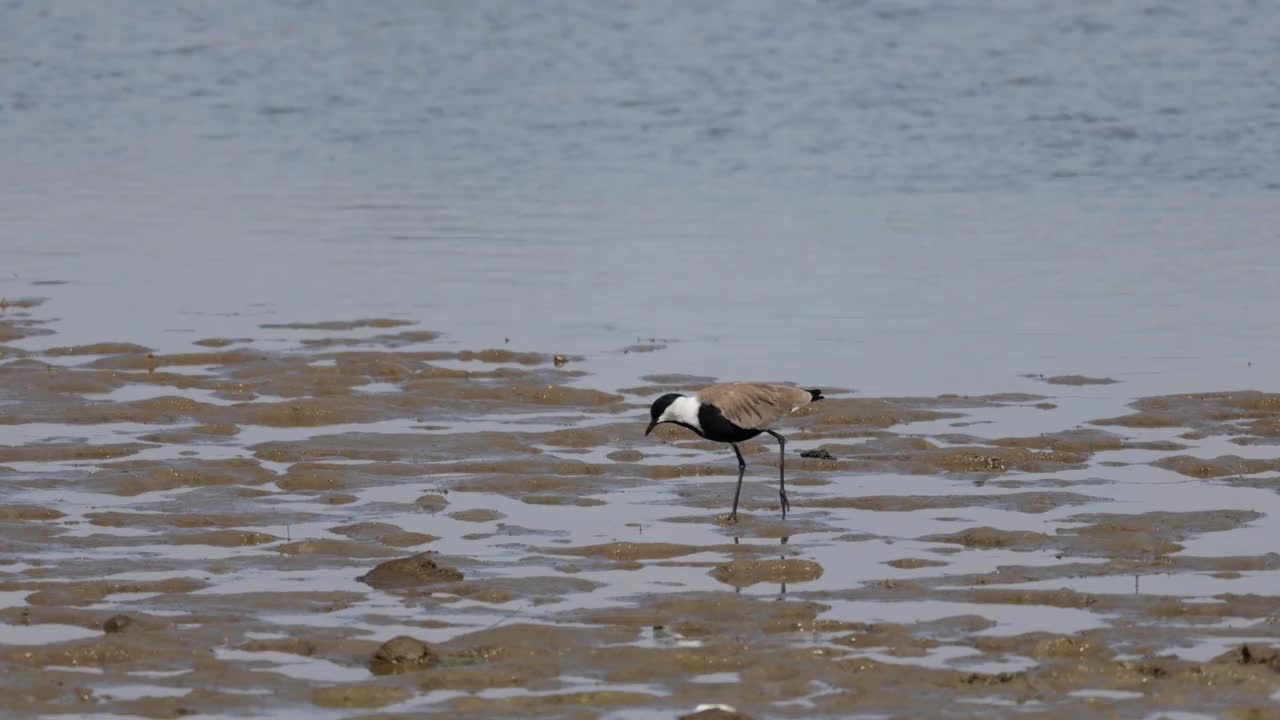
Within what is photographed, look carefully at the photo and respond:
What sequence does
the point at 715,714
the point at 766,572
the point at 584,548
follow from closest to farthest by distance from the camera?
the point at 715,714 < the point at 766,572 < the point at 584,548

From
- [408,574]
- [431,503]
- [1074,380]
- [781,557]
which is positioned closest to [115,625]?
[408,574]

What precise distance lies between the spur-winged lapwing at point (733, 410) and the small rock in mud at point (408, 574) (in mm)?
2136

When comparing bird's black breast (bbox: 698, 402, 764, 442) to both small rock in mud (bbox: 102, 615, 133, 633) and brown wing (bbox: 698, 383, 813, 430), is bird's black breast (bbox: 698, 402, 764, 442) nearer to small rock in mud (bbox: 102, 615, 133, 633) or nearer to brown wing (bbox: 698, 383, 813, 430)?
brown wing (bbox: 698, 383, 813, 430)

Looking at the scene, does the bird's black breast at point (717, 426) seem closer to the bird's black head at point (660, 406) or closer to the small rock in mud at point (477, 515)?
the bird's black head at point (660, 406)

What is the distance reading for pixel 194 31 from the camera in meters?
53.2

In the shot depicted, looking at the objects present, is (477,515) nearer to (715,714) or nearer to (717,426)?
(717,426)

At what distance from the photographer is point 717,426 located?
13.3 metres

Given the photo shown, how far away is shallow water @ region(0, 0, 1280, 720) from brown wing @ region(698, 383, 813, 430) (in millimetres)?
497

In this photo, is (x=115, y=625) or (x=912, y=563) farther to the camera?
(x=912, y=563)

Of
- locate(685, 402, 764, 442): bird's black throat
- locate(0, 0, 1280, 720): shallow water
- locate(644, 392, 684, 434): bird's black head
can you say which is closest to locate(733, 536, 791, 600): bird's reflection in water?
locate(0, 0, 1280, 720): shallow water

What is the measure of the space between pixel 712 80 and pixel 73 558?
31.9 meters

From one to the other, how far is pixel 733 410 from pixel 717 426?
0.16m

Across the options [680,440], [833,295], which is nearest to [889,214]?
[833,295]

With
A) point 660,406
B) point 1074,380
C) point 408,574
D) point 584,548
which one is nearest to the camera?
point 408,574
